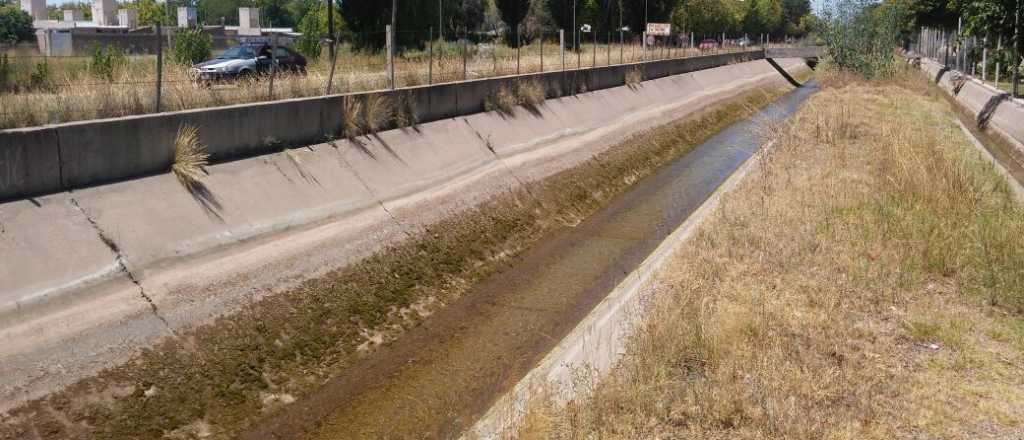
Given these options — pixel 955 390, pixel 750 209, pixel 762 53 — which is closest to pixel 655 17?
pixel 762 53

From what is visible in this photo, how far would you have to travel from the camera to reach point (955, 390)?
7.32 meters

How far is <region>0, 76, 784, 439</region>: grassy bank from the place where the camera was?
826cm

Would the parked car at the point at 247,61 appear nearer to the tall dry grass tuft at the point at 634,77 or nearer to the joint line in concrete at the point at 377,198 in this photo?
the joint line in concrete at the point at 377,198

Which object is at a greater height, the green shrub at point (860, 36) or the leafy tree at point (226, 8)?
the leafy tree at point (226, 8)

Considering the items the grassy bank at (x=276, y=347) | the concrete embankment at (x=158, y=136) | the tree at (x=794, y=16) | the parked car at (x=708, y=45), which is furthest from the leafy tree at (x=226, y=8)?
the grassy bank at (x=276, y=347)

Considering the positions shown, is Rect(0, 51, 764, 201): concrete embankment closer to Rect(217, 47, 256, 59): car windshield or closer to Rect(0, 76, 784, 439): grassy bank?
Rect(0, 76, 784, 439): grassy bank

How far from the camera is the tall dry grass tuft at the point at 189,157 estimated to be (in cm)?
1184

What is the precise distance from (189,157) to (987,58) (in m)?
Answer: 34.1

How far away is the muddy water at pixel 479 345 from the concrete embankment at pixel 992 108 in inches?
526

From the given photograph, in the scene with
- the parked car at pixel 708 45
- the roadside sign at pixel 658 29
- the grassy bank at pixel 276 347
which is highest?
the roadside sign at pixel 658 29

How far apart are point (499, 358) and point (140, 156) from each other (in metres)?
5.18

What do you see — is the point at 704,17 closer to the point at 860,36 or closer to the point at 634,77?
the point at 860,36

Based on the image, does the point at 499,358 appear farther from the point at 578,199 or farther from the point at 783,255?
the point at 578,199

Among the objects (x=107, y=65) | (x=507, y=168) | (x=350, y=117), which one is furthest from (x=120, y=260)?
(x=507, y=168)
